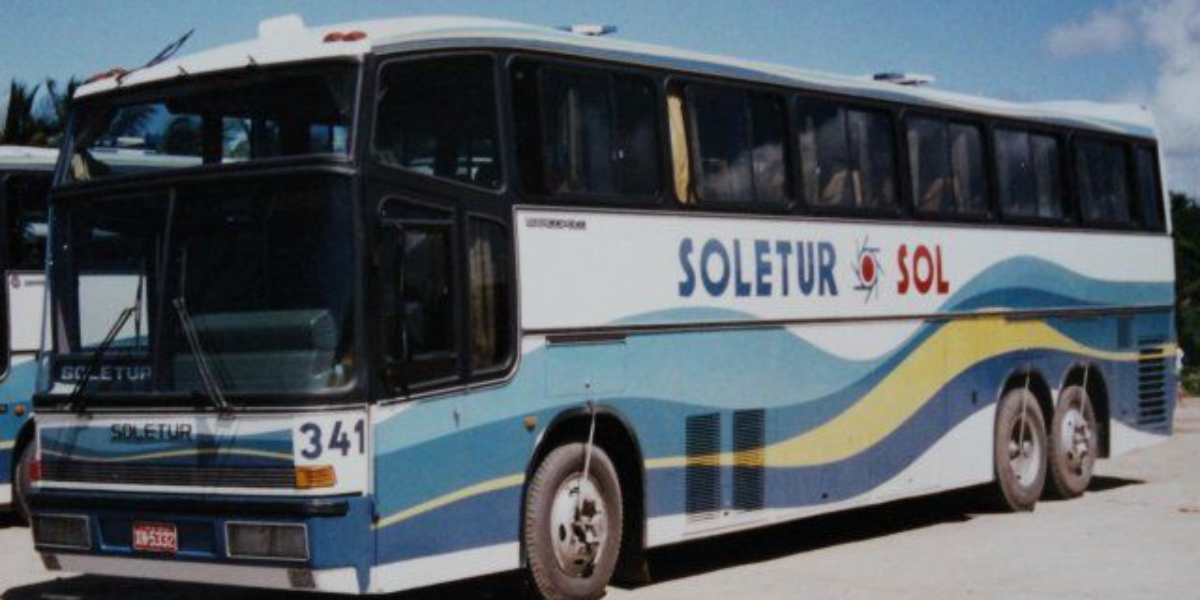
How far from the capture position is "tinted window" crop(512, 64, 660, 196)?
11.9 meters

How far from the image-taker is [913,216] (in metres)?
16.2

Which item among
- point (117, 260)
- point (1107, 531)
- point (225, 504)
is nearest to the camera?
point (225, 504)

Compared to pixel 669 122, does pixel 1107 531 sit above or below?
below

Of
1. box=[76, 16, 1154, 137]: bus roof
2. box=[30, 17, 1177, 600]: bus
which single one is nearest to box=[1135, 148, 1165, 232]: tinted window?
box=[30, 17, 1177, 600]: bus

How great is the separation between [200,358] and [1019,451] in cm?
952

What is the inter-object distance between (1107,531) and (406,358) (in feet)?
24.6

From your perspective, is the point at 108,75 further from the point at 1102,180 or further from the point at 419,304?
the point at 1102,180

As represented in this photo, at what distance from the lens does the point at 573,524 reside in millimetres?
11984

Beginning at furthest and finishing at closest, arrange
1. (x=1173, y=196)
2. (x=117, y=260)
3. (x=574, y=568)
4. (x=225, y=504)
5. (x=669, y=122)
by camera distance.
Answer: (x=1173, y=196) → (x=669, y=122) → (x=574, y=568) → (x=117, y=260) → (x=225, y=504)

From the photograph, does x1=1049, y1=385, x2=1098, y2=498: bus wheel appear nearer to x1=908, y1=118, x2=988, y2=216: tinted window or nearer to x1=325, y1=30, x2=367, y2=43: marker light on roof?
x1=908, y1=118, x2=988, y2=216: tinted window

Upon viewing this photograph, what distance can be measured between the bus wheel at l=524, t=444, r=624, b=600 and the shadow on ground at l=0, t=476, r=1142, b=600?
0.53 m

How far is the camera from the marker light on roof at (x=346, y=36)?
10742mm

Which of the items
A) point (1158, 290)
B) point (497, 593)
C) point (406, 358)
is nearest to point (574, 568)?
point (497, 593)

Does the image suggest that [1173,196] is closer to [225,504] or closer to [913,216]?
[913,216]
